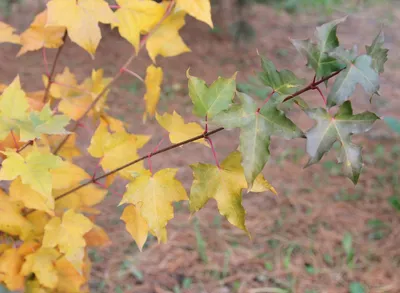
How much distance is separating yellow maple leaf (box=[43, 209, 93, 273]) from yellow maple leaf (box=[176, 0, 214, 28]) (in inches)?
18.1

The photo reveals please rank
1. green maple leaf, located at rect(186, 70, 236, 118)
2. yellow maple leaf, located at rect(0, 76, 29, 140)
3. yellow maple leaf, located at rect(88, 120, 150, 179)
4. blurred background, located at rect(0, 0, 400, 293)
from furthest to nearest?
blurred background, located at rect(0, 0, 400, 293) → yellow maple leaf, located at rect(88, 120, 150, 179) → yellow maple leaf, located at rect(0, 76, 29, 140) → green maple leaf, located at rect(186, 70, 236, 118)

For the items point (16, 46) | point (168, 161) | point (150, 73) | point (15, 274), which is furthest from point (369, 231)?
point (16, 46)

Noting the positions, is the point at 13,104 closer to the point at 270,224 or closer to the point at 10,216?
the point at 10,216

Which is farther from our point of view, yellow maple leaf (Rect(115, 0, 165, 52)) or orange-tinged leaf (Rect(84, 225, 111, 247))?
orange-tinged leaf (Rect(84, 225, 111, 247))

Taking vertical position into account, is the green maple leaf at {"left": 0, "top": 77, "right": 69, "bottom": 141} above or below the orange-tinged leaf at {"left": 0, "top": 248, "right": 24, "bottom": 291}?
above

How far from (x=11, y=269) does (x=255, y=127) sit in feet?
2.28

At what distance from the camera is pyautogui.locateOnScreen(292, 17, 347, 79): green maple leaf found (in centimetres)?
66

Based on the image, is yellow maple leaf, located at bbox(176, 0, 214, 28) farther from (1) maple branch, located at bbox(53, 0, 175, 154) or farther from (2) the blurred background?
(2) the blurred background

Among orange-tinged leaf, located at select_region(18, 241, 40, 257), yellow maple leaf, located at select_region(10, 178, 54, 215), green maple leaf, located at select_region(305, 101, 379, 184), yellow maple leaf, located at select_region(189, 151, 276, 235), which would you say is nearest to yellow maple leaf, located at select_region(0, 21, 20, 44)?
yellow maple leaf, located at select_region(10, 178, 54, 215)

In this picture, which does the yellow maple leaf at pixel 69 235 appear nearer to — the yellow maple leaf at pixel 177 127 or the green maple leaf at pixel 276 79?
the yellow maple leaf at pixel 177 127

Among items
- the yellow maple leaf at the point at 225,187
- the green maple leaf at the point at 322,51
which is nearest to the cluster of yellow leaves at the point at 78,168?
the yellow maple leaf at the point at 225,187

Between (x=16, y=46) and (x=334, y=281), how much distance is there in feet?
9.58

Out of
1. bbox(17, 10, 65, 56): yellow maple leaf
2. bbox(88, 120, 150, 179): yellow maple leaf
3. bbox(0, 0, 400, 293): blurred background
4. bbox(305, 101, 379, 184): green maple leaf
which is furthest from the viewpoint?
bbox(0, 0, 400, 293): blurred background

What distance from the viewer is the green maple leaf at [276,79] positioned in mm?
701
